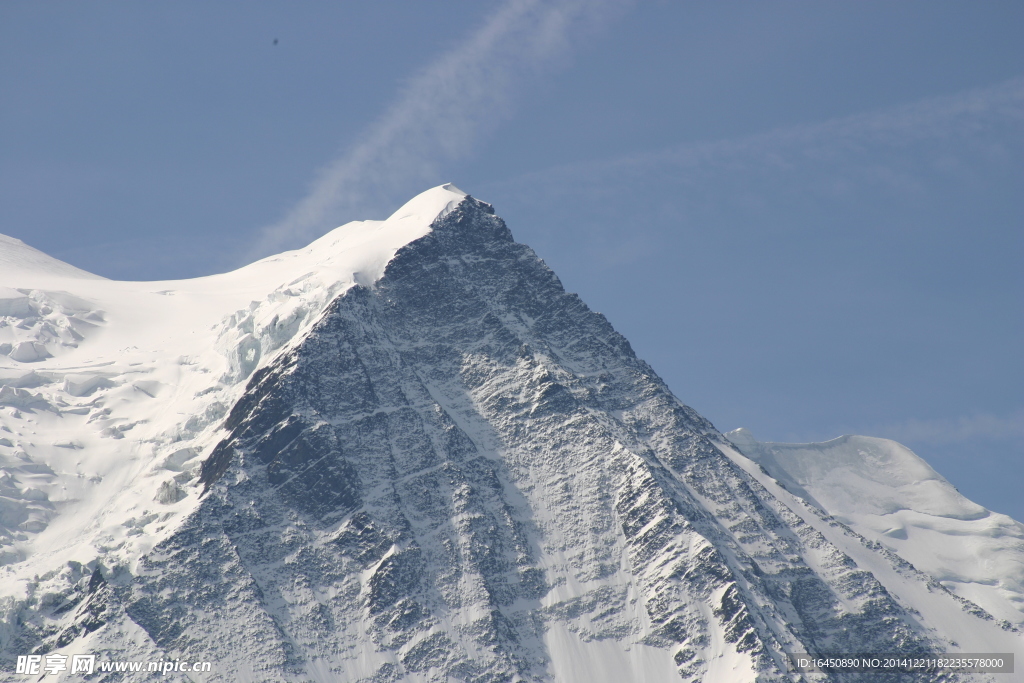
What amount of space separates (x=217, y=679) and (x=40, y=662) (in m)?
25.1

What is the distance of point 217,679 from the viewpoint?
197 meters

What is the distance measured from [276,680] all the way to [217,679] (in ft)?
26.2

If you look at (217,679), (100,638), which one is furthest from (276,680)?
(100,638)

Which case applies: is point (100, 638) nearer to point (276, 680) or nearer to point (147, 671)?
point (147, 671)

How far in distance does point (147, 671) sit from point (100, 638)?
8.97 m

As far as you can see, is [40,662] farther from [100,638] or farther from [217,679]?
[217,679]

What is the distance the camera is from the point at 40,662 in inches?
7869

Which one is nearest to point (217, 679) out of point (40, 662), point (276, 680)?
point (276, 680)

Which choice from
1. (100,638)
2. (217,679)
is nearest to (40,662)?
(100,638)

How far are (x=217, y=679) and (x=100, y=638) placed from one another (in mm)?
17627

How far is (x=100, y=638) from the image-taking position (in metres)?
200

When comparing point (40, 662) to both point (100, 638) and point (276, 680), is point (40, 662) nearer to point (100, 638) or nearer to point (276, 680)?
point (100, 638)

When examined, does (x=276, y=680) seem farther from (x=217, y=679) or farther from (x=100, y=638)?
(x=100, y=638)

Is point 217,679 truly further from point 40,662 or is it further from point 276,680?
point 40,662
